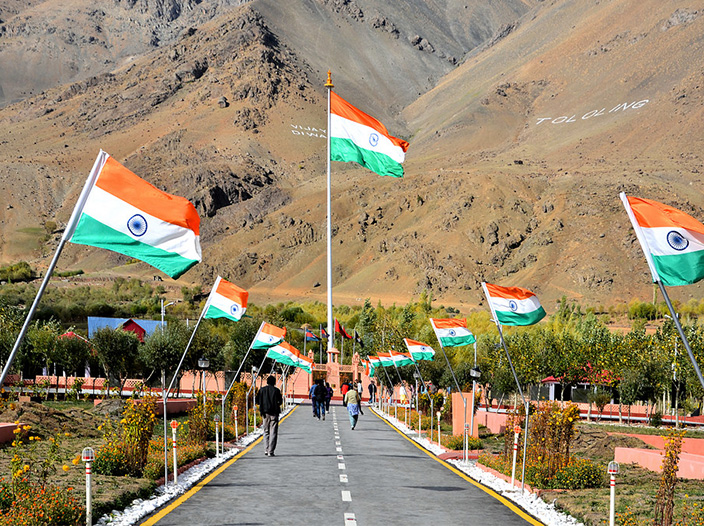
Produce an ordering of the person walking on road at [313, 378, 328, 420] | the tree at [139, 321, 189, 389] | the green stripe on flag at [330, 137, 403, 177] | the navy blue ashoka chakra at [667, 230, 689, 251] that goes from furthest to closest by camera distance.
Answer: the tree at [139, 321, 189, 389], the person walking on road at [313, 378, 328, 420], the green stripe on flag at [330, 137, 403, 177], the navy blue ashoka chakra at [667, 230, 689, 251]

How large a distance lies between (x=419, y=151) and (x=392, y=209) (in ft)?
152

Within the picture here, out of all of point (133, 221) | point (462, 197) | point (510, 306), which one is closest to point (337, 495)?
point (133, 221)

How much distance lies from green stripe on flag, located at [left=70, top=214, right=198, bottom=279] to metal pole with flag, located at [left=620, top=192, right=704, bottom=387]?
213 inches

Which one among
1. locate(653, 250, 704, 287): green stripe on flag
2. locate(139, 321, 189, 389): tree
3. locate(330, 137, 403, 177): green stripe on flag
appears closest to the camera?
locate(653, 250, 704, 287): green stripe on flag

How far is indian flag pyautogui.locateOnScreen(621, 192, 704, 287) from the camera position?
11.4 meters

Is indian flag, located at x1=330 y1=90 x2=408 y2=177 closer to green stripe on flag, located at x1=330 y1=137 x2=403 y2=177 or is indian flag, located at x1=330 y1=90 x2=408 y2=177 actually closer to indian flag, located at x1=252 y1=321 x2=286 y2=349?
green stripe on flag, located at x1=330 y1=137 x2=403 y2=177

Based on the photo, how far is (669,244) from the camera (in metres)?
11.5

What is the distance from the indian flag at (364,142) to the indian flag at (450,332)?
→ 5887mm

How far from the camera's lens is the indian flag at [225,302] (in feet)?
69.0

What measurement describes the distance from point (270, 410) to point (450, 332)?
8698 mm

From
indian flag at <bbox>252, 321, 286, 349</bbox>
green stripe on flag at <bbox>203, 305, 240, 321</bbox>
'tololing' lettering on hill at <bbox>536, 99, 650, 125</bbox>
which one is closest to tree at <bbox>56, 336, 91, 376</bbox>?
indian flag at <bbox>252, 321, 286, 349</bbox>

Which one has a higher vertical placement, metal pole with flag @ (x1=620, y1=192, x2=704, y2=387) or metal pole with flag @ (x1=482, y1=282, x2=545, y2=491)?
metal pole with flag @ (x1=620, y1=192, x2=704, y2=387)

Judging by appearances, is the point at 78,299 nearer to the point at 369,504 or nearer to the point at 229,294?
the point at 229,294

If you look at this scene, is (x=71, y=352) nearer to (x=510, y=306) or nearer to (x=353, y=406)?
(x=353, y=406)
